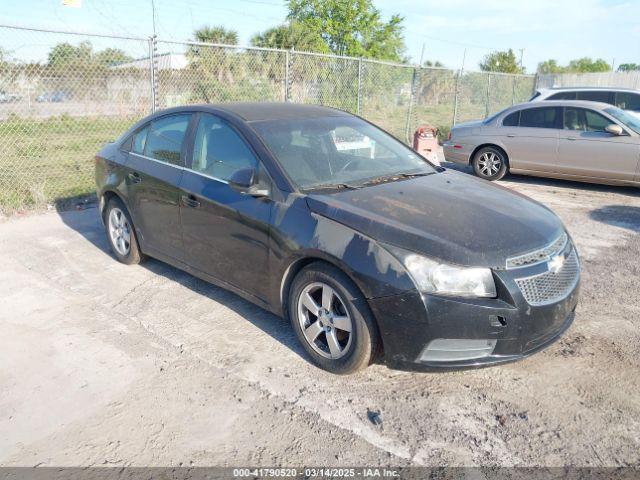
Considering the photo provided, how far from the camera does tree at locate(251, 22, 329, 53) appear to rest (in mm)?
27156

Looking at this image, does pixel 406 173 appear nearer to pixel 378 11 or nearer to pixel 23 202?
pixel 23 202

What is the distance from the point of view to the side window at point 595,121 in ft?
28.3

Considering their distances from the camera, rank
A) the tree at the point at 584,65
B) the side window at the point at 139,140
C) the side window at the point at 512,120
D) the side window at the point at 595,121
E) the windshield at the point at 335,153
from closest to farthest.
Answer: the windshield at the point at 335,153 → the side window at the point at 139,140 → the side window at the point at 595,121 → the side window at the point at 512,120 → the tree at the point at 584,65

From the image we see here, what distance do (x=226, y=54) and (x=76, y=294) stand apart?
7913 mm

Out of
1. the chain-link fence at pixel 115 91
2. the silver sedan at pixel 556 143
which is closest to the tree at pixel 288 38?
the chain-link fence at pixel 115 91

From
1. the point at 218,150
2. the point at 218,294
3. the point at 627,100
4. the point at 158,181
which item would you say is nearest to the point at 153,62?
the point at 158,181

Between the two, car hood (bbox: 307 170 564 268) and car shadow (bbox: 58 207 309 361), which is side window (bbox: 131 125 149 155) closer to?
car shadow (bbox: 58 207 309 361)

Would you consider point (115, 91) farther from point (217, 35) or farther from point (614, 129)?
point (217, 35)

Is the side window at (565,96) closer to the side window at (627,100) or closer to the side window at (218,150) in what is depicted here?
the side window at (627,100)

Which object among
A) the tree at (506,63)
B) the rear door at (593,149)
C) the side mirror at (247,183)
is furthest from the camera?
the tree at (506,63)

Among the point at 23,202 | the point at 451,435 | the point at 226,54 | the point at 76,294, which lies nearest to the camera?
the point at 451,435

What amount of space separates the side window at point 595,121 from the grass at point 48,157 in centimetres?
820

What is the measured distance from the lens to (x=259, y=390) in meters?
3.16

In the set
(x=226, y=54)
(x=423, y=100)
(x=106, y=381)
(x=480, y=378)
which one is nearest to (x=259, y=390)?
(x=106, y=381)
